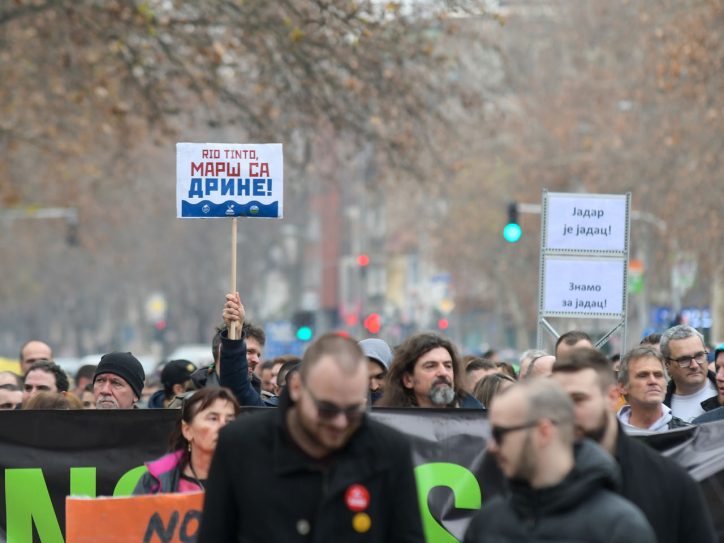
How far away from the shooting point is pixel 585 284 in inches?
488

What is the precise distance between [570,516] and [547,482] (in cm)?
13

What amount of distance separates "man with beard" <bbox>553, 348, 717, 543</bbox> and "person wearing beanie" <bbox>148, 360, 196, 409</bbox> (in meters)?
6.24

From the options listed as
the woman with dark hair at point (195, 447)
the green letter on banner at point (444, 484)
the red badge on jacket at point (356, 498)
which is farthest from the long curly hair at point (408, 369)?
the red badge on jacket at point (356, 498)

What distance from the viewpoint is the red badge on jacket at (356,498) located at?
5.64 meters

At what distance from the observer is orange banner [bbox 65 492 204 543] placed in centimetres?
761

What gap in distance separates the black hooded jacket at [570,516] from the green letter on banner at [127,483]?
3.58 meters

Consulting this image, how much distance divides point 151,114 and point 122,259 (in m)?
42.5

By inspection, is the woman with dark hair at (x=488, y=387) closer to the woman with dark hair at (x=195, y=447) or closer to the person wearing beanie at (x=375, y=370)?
the person wearing beanie at (x=375, y=370)

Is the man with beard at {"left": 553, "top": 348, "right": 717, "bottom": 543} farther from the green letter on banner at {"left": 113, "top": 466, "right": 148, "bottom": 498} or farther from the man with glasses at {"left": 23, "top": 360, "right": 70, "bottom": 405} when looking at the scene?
the man with glasses at {"left": 23, "top": 360, "right": 70, "bottom": 405}

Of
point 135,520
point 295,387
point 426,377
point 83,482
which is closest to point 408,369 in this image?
point 426,377

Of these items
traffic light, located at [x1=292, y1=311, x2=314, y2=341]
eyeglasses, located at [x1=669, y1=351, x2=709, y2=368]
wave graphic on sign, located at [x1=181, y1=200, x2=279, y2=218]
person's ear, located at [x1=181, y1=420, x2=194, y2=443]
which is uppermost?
wave graphic on sign, located at [x1=181, y1=200, x2=279, y2=218]

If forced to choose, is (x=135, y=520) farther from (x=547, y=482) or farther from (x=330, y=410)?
(x=547, y=482)

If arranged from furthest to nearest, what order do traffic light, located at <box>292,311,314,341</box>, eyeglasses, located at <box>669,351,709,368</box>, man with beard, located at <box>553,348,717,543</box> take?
traffic light, located at <box>292,311,314,341</box>
eyeglasses, located at <box>669,351,709,368</box>
man with beard, located at <box>553,348,717,543</box>

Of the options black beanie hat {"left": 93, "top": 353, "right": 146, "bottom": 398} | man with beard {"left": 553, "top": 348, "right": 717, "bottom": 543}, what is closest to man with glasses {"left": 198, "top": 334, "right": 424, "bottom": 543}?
man with beard {"left": 553, "top": 348, "right": 717, "bottom": 543}
